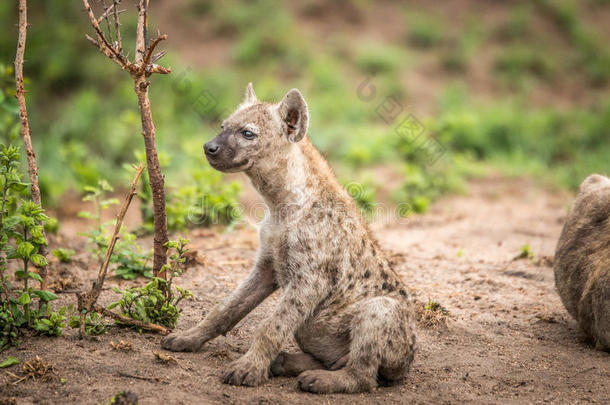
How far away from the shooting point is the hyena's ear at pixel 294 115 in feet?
15.2

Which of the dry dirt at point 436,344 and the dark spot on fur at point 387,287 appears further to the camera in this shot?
the dark spot on fur at point 387,287

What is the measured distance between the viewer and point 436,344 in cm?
496

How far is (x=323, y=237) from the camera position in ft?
14.6

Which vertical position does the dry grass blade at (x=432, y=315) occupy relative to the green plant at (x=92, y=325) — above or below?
below

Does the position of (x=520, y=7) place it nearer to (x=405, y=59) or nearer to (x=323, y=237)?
(x=405, y=59)

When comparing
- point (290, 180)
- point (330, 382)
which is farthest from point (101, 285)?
point (330, 382)

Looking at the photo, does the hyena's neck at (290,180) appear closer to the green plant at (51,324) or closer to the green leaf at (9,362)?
the green plant at (51,324)

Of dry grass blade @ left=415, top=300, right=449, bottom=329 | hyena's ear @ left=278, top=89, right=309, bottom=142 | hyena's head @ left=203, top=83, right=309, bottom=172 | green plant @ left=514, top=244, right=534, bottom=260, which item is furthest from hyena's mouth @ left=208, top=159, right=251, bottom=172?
green plant @ left=514, top=244, right=534, bottom=260

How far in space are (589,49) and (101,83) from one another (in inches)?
419

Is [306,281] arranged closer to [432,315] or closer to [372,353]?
[372,353]

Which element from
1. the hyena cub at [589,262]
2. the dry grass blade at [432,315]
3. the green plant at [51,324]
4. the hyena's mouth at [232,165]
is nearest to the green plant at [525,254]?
the hyena cub at [589,262]

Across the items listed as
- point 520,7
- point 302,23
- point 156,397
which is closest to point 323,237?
point 156,397

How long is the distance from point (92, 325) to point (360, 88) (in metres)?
9.75

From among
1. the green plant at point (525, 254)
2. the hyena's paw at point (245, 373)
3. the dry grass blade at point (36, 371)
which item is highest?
the green plant at point (525, 254)
